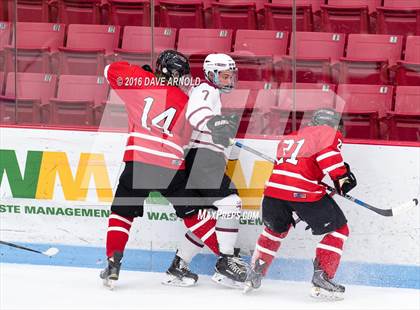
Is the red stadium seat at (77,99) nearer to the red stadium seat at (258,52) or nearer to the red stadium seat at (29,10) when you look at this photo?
the red stadium seat at (29,10)

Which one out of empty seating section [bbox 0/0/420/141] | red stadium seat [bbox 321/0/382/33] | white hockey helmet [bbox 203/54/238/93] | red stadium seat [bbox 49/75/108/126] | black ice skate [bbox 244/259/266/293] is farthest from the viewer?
red stadium seat [bbox 49/75/108/126]

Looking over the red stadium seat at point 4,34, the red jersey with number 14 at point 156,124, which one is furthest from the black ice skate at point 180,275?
the red stadium seat at point 4,34

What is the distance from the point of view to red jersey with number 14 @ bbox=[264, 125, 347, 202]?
18.0ft

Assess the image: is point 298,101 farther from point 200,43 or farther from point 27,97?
point 27,97

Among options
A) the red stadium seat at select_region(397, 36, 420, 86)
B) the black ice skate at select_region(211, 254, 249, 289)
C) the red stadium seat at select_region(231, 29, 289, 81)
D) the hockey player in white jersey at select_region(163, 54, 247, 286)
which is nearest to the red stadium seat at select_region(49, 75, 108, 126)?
the hockey player in white jersey at select_region(163, 54, 247, 286)

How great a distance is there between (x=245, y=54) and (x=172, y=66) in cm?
42

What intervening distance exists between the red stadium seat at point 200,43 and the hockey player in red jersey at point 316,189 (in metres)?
0.66

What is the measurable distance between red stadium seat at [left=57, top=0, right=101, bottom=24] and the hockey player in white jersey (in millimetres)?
757

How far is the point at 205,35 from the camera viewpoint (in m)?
6.11

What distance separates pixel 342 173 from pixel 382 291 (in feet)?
2.17

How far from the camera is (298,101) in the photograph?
5949 millimetres

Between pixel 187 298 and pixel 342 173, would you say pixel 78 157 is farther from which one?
pixel 342 173

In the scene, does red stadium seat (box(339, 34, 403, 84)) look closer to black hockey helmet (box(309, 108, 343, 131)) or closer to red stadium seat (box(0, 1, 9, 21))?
black hockey helmet (box(309, 108, 343, 131))

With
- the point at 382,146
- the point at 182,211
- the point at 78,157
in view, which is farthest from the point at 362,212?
the point at 78,157
